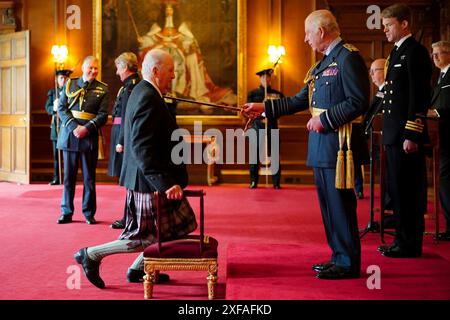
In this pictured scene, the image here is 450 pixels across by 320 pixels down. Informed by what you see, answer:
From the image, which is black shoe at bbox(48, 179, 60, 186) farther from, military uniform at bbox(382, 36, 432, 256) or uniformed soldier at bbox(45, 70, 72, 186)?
military uniform at bbox(382, 36, 432, 256)

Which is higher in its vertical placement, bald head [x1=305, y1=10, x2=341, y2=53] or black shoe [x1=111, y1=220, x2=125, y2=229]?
bald head [x1=305, y1=10, x2=341, y2=53]

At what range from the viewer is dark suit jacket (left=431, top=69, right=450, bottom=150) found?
5.57 meters

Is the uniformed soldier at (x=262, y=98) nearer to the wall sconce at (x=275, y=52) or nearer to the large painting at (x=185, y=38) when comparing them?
the wall sconce at (x=275, y=52)

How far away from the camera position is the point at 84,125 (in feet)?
20.9

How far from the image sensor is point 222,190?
997 centimetres

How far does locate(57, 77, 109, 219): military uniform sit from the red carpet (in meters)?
0.30

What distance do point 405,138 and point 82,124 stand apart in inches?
132

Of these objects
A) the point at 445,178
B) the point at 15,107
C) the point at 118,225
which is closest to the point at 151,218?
the point at 118,225

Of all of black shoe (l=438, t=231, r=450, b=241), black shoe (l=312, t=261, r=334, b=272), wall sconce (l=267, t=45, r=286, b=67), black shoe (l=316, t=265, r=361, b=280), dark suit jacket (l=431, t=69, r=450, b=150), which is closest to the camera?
black shoe (l=316, t=265, r=361, b=280)

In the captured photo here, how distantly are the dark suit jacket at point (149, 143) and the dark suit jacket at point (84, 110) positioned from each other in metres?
2.75

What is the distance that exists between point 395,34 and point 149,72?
6.08 ft

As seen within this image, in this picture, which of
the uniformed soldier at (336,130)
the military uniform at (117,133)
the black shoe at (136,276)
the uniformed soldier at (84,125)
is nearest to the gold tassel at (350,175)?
the uniformed soldier at (336,130)

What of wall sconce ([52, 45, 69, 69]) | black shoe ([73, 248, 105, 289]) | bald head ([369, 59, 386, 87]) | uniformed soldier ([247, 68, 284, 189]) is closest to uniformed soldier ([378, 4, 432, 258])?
bald head ([369, 59, 386, 87])

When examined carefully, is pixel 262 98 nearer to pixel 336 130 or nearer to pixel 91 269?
pixel 336 130
